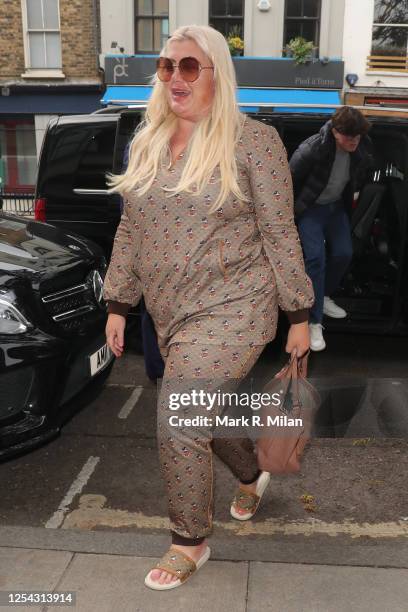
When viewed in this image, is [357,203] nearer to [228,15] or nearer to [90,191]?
[90,191]

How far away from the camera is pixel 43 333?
9.86ft

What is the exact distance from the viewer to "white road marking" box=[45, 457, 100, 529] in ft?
9.73

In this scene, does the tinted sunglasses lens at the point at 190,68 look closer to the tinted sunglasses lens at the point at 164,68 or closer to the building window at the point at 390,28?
the tinted sunglasses lens at the point at 164,68

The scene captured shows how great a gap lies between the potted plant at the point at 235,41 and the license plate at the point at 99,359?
15.2 meters

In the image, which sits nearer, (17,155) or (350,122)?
(350,122)

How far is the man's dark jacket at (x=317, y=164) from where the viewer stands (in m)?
4.34

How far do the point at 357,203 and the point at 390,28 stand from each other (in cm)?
1431

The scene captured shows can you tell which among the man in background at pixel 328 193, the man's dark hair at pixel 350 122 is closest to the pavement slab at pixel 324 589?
the man in background at pixel 328 193

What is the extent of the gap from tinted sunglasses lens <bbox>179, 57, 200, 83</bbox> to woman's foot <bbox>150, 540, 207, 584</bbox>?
1672mm

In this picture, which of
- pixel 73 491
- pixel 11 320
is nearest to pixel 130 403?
pixel 73 491

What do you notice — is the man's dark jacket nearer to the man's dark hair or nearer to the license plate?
the man's dark hair

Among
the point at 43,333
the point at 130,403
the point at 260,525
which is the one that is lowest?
the point at 130,403

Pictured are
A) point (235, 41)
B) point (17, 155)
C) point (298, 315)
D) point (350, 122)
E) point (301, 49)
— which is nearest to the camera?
point (298, 315)

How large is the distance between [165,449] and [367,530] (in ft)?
3.75
